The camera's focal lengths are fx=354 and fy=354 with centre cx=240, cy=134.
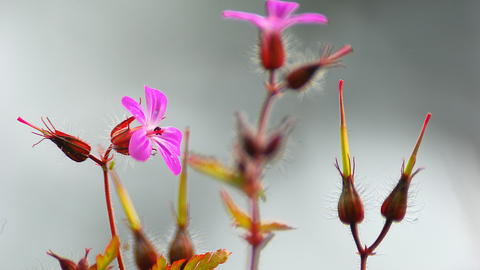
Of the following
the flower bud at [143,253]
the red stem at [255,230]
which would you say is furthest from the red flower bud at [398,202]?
the flower bud at [143,253]

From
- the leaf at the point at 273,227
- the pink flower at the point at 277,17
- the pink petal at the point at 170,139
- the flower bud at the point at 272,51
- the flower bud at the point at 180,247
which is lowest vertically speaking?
the flower bud at the point at 180,247

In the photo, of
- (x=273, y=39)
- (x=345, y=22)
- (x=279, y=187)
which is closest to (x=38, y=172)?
(x=279, y=187)

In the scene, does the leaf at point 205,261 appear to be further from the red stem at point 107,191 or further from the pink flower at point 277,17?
the pink flower at point 277,17

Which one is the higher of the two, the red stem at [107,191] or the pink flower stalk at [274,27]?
the pink flower stalk at [274,27]

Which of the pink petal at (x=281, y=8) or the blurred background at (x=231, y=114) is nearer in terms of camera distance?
the pink petal at (x=281, y=8)
